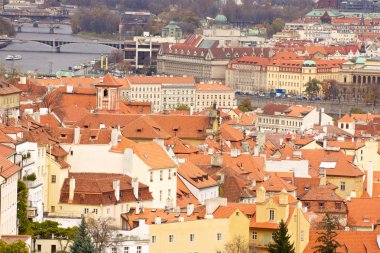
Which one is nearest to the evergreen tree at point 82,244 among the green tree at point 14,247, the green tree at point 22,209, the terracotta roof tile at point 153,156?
the green tree at point 14,247

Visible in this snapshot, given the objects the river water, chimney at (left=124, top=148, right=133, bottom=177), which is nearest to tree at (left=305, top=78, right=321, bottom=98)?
the river water

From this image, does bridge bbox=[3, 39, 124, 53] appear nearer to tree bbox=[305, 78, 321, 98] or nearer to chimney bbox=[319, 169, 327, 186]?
tree bbox=[305, 78, 321, 98]

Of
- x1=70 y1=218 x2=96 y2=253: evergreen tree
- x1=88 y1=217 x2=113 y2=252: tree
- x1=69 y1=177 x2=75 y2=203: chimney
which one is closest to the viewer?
x1=70 y1=218 x2=96 y2=253: evergreen tree

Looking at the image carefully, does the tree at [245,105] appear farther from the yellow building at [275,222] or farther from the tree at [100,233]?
the tree at [100,233]

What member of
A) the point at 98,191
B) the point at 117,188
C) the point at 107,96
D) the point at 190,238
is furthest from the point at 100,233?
the point at 107,96

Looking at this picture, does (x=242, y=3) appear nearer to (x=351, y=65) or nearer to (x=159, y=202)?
(x=351, y=65)

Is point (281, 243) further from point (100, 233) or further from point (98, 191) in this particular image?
point (98, 191)
